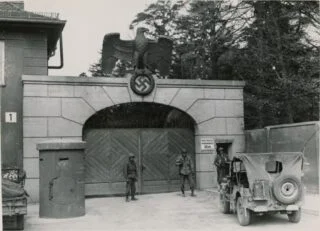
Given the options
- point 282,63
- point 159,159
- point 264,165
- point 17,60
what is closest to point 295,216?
point 264,165

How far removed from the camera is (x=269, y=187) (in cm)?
1087

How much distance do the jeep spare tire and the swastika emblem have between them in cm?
893

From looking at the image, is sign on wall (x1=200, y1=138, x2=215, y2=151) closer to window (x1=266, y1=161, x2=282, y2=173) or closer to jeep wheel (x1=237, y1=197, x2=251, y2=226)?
window (x1=266, y1=161, x2=282, y2=173)

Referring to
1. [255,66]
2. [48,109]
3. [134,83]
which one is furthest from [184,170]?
[255,66]

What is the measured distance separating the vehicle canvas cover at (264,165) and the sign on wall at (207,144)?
808 cm

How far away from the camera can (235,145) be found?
2003cm

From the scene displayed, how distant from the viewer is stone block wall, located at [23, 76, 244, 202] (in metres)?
17.4

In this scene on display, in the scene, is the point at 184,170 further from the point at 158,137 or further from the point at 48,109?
the point at 48,109

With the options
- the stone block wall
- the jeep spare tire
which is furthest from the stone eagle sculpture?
the jeep spare tire

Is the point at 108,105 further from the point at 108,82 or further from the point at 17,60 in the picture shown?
the point at 17,60

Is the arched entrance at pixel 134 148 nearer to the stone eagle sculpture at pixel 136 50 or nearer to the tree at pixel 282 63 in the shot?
the stone eagle sculpture at pixel 136 50

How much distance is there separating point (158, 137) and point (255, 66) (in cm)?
598

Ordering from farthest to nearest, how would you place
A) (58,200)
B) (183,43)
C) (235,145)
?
1. (183,43)
2. (235,145)
3. (58,200)

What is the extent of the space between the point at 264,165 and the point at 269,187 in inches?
23.0
